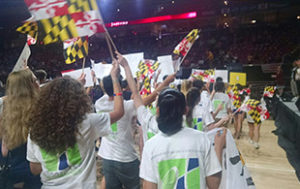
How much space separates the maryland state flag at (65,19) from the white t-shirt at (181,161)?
3.55 feet

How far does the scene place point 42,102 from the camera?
4.92 ft

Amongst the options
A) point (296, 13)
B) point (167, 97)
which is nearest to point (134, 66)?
point (167, 97)

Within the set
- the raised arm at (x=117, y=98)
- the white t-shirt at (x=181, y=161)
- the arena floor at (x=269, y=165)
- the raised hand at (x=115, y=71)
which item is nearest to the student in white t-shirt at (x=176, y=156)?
the white t-shirt at (x=181, y=161)

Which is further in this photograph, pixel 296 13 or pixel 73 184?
pixel 296 13

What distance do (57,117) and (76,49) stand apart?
4.41 feet

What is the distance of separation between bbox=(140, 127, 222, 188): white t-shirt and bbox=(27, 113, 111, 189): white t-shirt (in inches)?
15.0

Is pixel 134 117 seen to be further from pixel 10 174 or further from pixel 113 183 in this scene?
pixel 10 174

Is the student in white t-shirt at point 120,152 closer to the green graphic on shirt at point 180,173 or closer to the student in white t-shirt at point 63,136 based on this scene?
the student in white t-shirt at point 63,136

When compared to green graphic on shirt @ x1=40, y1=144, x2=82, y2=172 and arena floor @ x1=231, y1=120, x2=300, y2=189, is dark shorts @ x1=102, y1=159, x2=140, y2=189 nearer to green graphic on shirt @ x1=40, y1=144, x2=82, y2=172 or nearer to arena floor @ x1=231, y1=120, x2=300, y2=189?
green graphic on shirt @ x1=40, y1=144, x2=82, y2=172

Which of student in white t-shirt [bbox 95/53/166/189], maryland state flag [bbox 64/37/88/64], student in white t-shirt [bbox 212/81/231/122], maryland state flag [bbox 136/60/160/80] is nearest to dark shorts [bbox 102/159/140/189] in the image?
student in white t-shirt [bbox 95/53/166/189]

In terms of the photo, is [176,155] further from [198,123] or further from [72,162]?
[198,123]

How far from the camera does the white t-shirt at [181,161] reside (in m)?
1.43

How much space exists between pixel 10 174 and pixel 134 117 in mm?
1230

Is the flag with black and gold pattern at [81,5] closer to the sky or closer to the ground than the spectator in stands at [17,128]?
closer to the sky
